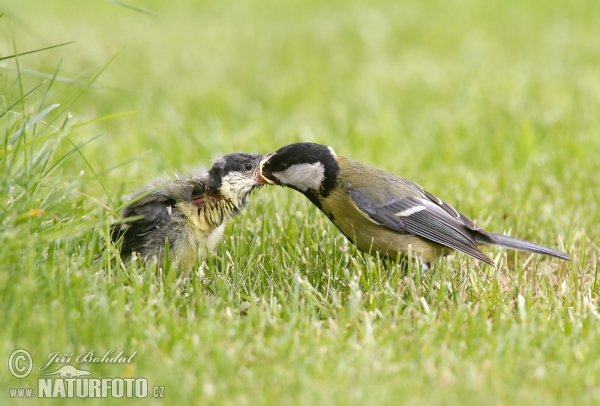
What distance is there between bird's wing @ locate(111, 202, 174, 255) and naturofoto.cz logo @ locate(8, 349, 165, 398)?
1.30 meters

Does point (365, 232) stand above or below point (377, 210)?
below

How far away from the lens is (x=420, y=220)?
4371 millimetres

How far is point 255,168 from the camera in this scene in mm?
4363

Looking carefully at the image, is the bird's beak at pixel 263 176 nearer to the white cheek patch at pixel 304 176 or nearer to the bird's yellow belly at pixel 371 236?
the white cheek patch at pixel 304 176

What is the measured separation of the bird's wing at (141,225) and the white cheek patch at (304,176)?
0.71m

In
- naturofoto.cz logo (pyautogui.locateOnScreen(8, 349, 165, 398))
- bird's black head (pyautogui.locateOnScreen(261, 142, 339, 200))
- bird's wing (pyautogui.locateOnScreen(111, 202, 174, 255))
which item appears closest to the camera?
A: naturofoto.cz logo (pyautogui.locateOnScreen(8, 349, 165, 398))

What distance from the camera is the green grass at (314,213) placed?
112 inches

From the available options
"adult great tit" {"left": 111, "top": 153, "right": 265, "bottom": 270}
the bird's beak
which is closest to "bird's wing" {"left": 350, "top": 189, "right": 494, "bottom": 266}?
the bird's beak

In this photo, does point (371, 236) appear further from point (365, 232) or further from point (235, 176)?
point (235, 176)

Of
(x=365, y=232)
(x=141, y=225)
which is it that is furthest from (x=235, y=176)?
(x=365, y=232)

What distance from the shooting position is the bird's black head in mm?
4375

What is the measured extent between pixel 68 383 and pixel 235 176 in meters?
1.83

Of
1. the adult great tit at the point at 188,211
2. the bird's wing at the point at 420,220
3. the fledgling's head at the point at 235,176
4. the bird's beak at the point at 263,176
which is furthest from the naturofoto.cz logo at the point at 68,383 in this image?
the bird's wing at the point at 420,220

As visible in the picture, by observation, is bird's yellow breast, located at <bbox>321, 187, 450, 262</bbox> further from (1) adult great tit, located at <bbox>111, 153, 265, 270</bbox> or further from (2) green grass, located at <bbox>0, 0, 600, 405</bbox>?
(1) adult great tit, located at <bbox>111, 153, 265, 270</bbox>
